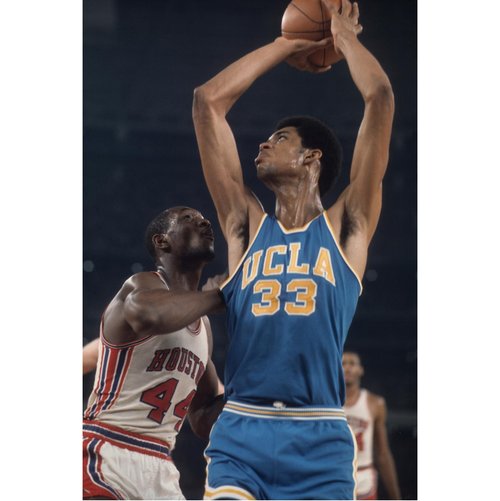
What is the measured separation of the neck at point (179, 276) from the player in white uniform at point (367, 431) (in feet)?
4.28

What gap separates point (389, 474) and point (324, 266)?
1789 mm

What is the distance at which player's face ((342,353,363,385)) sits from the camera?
5.02 metres

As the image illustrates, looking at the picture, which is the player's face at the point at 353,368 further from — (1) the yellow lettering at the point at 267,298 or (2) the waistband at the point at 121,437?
(1) the yellow lettering at the point at 267,298

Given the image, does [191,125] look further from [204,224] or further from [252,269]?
[252,269]

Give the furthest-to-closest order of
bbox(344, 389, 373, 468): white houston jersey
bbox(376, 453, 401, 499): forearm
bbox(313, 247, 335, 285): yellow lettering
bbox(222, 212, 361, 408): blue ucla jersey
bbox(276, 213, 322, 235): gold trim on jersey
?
bbox(344, 389, 373, 468): white houston jersey
bbox(376, 453, 401, 499): forearm
bbox(276, 213, 322, 235): gold trim on jersey
bbox(313, 247, 335, 285): yellow lettering
bbox(222, 212, 361, 408): blue ucla jersey

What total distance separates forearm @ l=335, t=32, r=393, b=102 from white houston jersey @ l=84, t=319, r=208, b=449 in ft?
4.36

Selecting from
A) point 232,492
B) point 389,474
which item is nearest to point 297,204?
point 232,492

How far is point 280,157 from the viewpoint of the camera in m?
3.40

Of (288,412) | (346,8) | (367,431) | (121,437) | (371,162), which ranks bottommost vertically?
(367,431)

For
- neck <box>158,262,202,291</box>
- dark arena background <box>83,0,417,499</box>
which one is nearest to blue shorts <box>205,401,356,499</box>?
neck <box>158,262,202,291</box>

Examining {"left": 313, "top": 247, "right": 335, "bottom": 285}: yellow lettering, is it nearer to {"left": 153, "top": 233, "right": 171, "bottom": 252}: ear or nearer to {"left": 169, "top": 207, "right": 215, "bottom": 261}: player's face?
{"left": 169, "top": 207, "right": 215, "bottom": 261}: player's face

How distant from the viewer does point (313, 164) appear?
3471mm

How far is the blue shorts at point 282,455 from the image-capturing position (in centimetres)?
294
